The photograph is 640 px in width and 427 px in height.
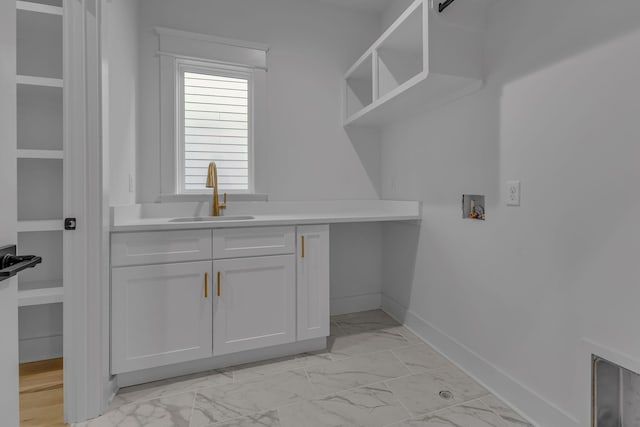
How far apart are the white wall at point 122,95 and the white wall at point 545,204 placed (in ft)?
6.33

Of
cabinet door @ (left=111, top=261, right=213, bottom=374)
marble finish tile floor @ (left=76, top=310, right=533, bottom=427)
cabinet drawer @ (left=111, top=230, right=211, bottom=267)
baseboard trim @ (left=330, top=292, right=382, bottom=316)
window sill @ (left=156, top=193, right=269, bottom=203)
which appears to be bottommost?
marble finish tile floor @ (left=76, top=310, right=533, bottom=427)

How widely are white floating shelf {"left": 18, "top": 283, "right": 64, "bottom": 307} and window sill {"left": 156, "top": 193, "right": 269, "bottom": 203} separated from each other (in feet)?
2.80

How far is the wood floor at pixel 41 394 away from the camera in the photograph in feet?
4.64

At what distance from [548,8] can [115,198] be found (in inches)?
90.5

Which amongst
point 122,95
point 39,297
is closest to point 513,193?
point 122,95

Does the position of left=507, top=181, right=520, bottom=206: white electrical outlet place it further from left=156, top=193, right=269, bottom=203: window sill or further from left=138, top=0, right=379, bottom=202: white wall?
left=156, top=193, right=269, bottom=203: window sill

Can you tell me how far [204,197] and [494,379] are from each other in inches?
84.3

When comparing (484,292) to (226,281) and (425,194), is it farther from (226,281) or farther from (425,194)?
(226,281)

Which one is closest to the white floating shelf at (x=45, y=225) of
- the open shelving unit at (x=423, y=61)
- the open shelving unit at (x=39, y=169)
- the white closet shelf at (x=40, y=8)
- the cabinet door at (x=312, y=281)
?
the open shelving unit at (x=39, y=169)

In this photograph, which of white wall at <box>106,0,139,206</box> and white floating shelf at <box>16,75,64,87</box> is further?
white wall at <box>106,0,139,206</box>

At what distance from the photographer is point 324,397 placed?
1595 millimetres

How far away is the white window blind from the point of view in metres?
2.30

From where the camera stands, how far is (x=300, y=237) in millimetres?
1967

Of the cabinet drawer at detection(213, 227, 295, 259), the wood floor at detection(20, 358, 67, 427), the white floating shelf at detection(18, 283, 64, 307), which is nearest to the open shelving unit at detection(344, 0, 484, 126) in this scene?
the cabinet drawer at detection(213, 227, 295, 259)
